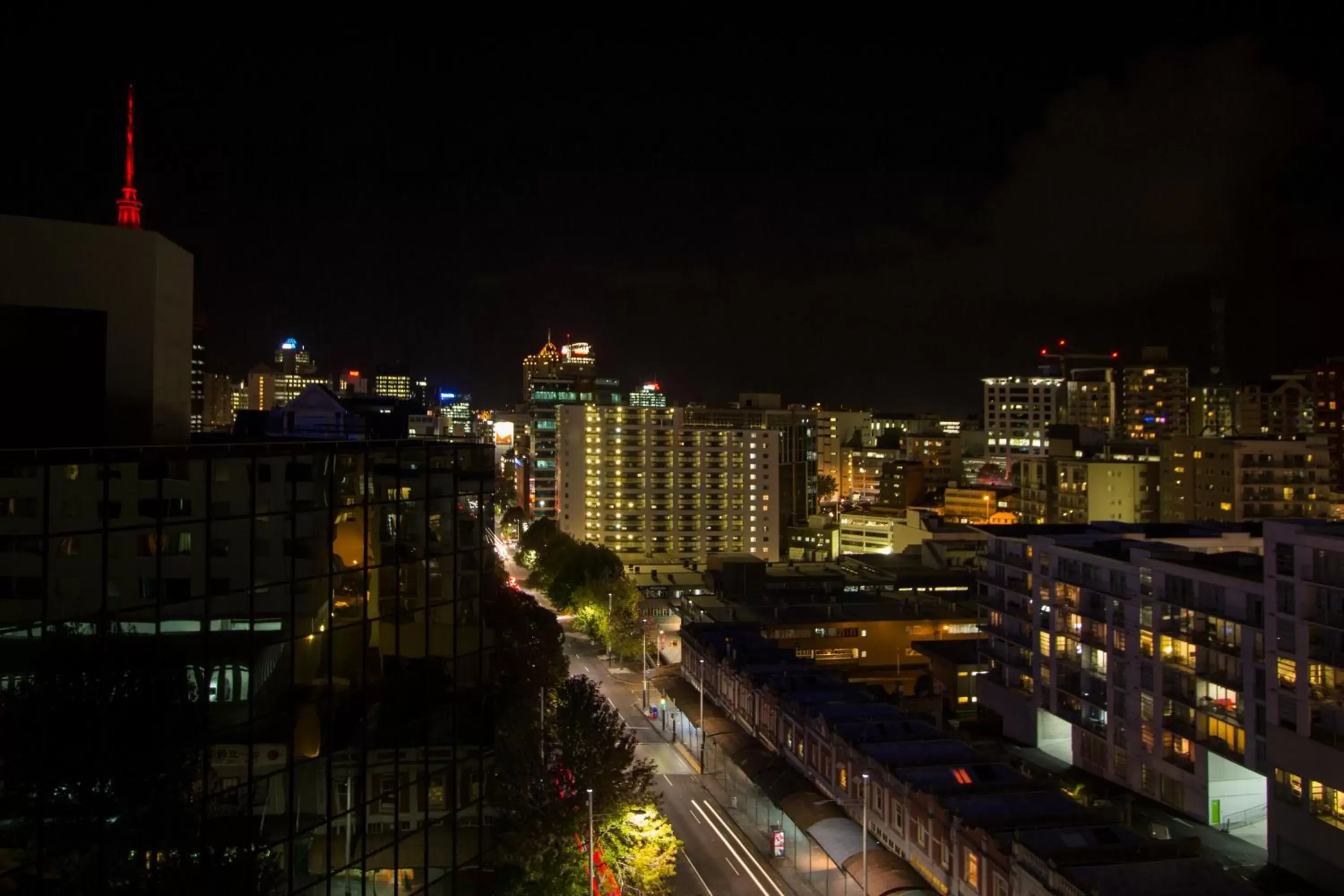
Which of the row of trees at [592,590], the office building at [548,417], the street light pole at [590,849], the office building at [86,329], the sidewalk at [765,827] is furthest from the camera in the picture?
the office building at [548,417]

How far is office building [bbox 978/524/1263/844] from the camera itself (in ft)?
91.1

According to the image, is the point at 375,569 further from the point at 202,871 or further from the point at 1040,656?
the point at 1040,656

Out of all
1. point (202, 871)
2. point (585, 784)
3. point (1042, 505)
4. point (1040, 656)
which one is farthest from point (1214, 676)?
point (1042, 505)

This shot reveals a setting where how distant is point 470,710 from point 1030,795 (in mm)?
14396

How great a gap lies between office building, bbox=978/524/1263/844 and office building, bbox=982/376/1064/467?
110 metres

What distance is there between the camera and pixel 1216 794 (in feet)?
92.5

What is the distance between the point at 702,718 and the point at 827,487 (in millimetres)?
117392

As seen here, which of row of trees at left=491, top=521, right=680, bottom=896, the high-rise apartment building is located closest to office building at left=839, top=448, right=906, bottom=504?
the high-rise apartment building

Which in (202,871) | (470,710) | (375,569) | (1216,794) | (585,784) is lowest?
(1216,794)

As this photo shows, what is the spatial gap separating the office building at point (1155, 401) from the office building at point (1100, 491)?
62.3m

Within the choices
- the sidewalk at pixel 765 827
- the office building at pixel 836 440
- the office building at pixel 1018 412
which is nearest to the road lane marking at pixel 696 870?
the sidewalk at pixel 765 827

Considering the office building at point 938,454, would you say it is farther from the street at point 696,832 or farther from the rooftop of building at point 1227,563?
the rooftop of building at point 1227,563

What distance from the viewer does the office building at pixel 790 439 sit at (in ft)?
382

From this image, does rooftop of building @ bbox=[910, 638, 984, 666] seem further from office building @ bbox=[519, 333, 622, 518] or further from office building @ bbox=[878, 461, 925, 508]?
office building @ bbox=[878, 461, 925, 508]
